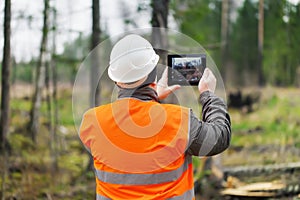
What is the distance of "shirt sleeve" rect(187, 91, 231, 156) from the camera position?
2867 millimetres

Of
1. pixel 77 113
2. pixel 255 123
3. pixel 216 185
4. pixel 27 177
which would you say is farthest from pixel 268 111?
pixel 77 113

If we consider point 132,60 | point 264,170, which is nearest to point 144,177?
point 132,60

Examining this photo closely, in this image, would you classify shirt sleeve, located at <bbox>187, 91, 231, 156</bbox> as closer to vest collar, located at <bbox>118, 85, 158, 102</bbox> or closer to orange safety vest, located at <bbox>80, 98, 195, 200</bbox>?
orange safety vest, located at <bbox>80, 98, 195, 200</bbox>

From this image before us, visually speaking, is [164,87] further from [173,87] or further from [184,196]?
[184,196]

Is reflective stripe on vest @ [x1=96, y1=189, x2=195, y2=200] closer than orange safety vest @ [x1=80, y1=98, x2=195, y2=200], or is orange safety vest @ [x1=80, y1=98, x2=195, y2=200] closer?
orange safety vest @ [x1=80, y1=98, x2=195, y2=200]

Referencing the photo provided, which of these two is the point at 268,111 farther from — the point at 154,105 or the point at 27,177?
the point at 154,105

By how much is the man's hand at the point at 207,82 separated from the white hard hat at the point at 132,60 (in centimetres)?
34

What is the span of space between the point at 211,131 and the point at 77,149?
→ 16385 millimetres

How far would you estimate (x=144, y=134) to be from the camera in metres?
2.87

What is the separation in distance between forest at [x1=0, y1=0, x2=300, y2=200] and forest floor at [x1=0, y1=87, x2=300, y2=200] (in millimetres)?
41

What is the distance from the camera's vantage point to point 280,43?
36.4 metres

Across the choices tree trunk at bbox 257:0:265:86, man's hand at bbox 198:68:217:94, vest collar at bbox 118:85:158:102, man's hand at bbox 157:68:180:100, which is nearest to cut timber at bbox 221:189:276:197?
man's hand at bbox 157:68:180:100

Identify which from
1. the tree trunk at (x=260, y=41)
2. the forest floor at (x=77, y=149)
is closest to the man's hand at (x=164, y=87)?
the forest floor at (x=77, y=149)

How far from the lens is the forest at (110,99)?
589 centimetres
